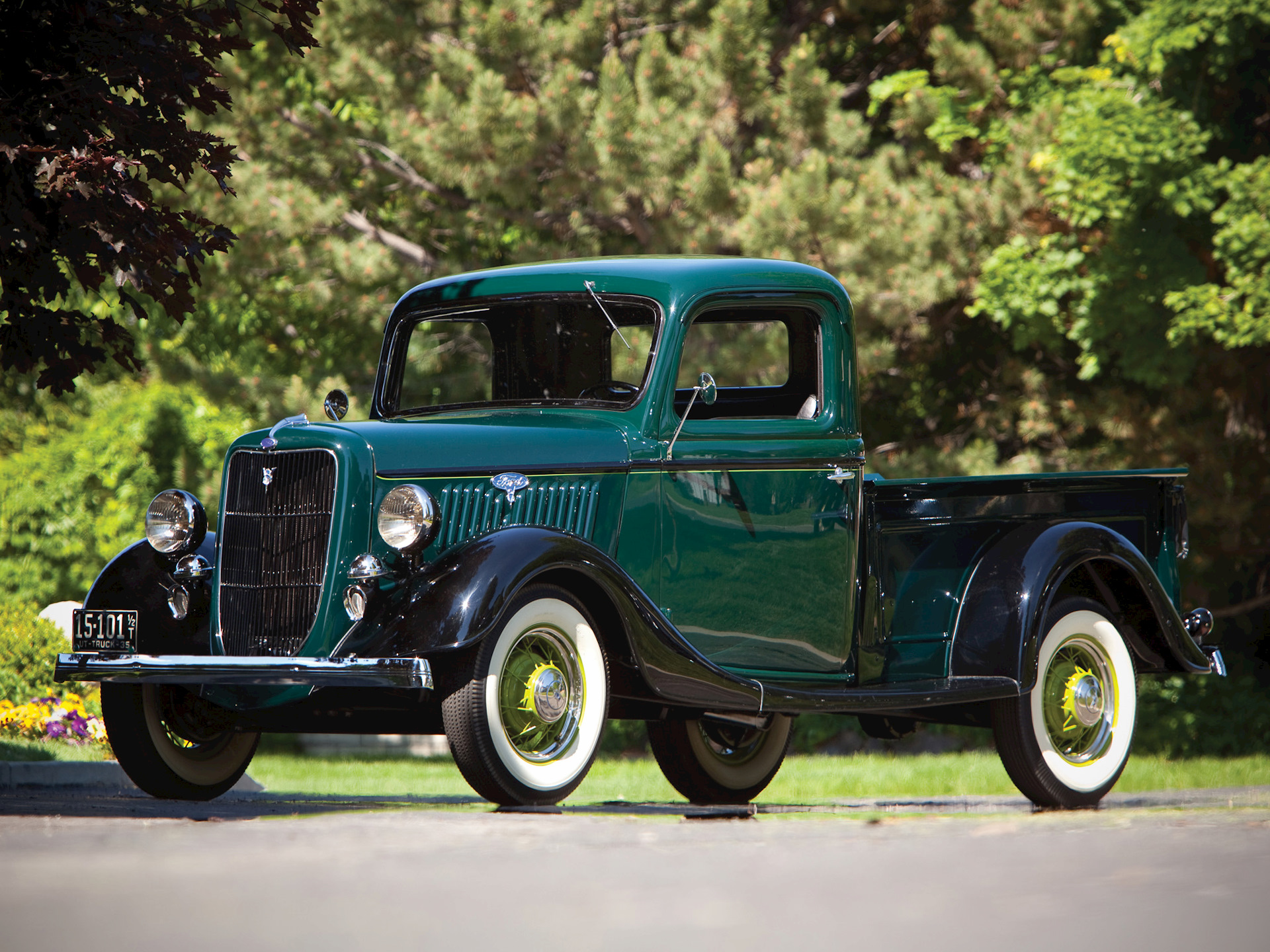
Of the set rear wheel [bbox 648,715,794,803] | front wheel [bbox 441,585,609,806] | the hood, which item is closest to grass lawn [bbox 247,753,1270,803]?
rear wheel [bbox 648,715,794,803]

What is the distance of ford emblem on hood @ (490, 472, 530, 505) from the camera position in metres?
6.13

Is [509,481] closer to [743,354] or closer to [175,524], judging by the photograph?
[175,524]

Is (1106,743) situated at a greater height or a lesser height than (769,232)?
lesser

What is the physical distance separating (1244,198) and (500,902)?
40.0 feet

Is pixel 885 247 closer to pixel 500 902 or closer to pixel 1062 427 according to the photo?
pixel 1062 427

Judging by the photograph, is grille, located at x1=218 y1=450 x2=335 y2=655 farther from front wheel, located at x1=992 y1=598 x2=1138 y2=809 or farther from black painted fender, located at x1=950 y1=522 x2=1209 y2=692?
front wheel, located at x1=992 y1=598 x2=1138 y2=809

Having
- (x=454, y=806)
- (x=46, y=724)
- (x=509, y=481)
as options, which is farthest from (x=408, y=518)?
(x=46, y=724)

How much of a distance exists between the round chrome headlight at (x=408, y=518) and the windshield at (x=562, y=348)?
116cm

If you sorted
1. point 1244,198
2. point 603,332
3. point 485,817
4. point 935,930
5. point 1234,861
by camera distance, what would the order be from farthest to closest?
point 1244,198 < point 603,332 < point 485,817 < point 1234,861 < point 935,930

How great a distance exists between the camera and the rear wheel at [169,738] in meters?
6.47

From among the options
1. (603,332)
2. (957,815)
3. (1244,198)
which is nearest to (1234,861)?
(957,815)

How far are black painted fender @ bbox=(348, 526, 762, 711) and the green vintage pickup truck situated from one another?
0.01 meters

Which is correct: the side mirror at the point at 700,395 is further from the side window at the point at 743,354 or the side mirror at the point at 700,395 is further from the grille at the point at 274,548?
the side window at the point at 743,354

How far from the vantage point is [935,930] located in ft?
12.0
